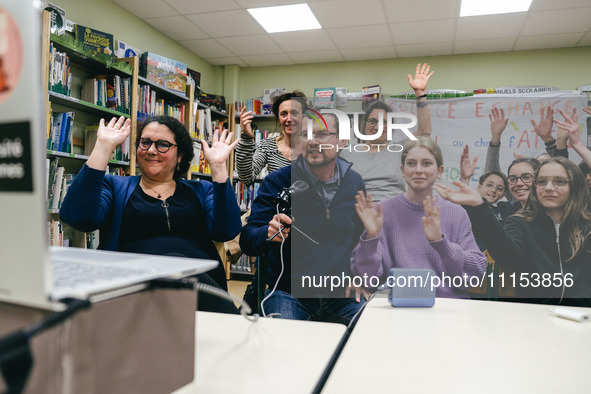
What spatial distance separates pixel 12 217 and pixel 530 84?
486 centimetres

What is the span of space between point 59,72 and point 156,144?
58.8 inches

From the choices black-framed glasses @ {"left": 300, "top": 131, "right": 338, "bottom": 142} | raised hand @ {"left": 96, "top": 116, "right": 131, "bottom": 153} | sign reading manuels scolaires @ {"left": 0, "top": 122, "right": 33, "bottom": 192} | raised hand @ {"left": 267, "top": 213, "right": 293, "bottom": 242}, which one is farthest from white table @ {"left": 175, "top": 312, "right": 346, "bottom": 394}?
raised hand @ {"left": 96, "top": 116, "right": 131, "bottom": 153}

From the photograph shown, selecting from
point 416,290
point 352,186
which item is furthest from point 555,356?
point 352,186

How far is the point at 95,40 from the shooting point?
315 centimetres

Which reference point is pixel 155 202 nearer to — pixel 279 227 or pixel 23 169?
pixel 279 227

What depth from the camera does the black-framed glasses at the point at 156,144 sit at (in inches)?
66.7

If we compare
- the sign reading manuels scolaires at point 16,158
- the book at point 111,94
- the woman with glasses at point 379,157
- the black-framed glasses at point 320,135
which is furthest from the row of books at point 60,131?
the sign reading manuels scolaires at point 16,158

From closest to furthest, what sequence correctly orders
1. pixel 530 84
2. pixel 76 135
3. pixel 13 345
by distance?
pixel 13 345, pixel 76 135, pixel 530 84

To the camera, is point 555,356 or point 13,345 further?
point 555,356

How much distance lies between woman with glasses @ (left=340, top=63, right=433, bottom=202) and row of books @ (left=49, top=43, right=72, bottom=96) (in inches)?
83.6

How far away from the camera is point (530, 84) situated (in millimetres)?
4227

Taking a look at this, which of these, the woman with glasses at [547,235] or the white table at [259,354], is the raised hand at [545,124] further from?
the white table at [259,354]

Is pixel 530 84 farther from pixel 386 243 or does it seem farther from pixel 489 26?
pixel 386 243

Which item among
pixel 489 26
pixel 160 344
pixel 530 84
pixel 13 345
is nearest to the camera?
pixel 13 345
